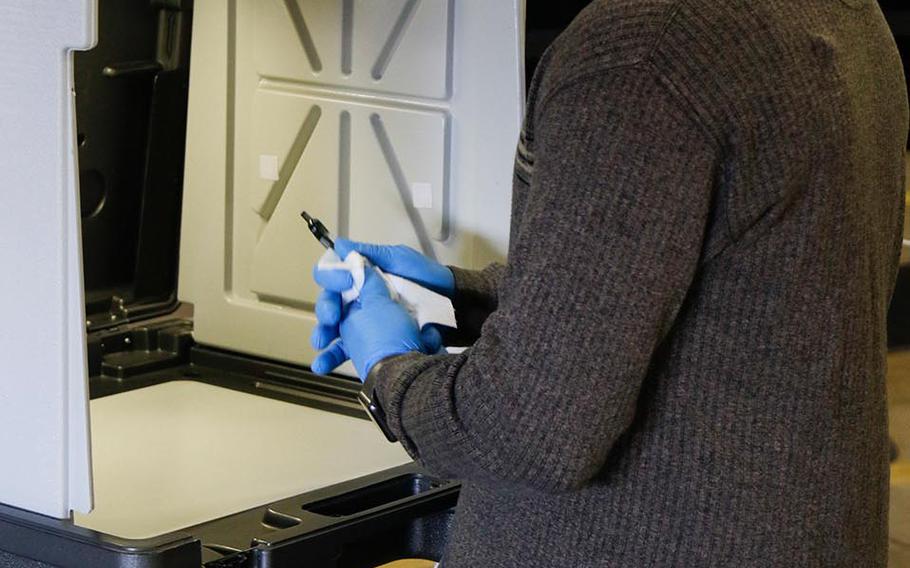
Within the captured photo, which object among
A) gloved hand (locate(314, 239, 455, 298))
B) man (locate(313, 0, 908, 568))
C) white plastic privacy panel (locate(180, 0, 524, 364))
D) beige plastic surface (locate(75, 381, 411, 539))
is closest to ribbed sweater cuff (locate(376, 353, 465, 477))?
man (locate(313, 0, 908, 568))

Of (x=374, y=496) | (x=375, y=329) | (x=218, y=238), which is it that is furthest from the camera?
(x=218, y=238)

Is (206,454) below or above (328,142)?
below

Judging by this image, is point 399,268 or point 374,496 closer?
point 399,268

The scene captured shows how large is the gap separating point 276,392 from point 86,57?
1.95ft

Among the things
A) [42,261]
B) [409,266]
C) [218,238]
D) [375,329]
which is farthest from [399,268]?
[218,238]

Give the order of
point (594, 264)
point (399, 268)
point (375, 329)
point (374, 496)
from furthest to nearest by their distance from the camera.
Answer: point (374, 496) → point (399, 268) → point (375, 329) → point (594, 264)

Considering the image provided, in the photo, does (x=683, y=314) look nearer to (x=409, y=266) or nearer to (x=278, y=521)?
(x=409, y=266)

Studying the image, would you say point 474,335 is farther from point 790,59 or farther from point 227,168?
point 227,168

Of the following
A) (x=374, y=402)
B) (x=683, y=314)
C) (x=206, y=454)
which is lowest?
(x=206, y=454)

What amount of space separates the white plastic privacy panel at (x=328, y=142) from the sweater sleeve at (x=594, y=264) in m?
0.81

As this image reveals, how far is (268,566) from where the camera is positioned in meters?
1.42

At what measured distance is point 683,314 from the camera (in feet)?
3.72

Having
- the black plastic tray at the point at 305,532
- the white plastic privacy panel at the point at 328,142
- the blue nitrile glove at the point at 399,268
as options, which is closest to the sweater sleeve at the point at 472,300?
the blue nitrile glove at the point at 399,268

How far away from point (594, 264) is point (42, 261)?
1.94ft
